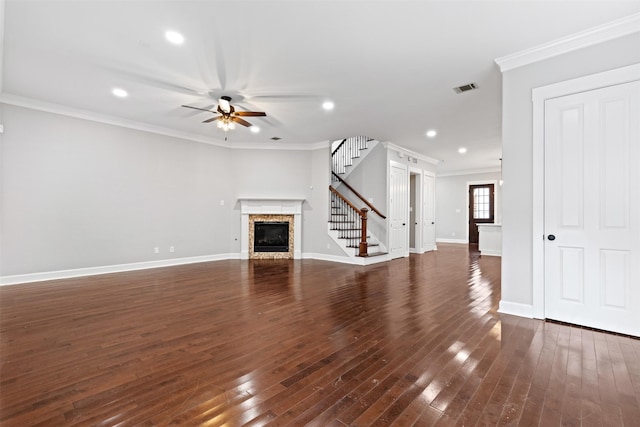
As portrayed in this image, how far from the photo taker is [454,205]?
1220 cm

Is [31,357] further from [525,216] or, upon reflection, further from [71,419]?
[525,216]

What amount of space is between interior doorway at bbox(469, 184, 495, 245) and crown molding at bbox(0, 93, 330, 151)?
7465mm

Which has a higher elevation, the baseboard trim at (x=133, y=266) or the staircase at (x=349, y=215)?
the staircase at (x=349, y=215)

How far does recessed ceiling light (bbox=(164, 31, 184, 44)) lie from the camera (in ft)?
9.80

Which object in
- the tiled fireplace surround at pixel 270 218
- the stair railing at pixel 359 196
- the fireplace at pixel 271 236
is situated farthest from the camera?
the fireplace at pixel 271 236

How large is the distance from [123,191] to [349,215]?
530cm

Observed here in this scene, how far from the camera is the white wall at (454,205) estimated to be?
11867 mm

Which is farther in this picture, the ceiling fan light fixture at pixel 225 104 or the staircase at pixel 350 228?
the staircase at pixel 350 228

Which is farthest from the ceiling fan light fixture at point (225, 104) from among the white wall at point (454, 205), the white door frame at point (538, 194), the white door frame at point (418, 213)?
the white wall at point (454, 205)

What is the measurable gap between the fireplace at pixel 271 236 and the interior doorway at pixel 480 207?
26.3 feet

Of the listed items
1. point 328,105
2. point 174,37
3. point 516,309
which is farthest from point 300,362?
point 328,105

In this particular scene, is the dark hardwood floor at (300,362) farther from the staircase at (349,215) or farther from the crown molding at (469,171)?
the crown molding at (469,171)

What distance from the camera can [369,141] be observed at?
26.2ft

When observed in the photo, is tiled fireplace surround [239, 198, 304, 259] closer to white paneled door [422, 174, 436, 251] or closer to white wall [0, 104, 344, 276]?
white wall [0, 104, 344, 276]
